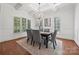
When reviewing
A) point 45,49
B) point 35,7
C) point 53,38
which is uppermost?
point 35,7

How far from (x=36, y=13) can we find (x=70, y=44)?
82 centimetres

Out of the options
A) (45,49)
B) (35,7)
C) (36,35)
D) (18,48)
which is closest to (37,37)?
(36,35)

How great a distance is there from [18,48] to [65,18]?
3.28 ft

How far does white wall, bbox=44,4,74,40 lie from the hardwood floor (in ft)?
0.41

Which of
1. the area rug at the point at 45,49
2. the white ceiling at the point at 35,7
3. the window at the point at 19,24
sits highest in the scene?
the white ceiling at the point at 35,7

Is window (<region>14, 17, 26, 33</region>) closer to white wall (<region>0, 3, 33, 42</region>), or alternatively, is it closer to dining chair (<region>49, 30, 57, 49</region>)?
white wall (<region>0, 3, 33, 42</region>)

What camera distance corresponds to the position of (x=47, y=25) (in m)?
1.88

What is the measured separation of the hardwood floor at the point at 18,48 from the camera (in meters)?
1.85

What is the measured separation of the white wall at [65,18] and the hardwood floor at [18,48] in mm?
125

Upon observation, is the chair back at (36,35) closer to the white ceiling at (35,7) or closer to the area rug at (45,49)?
the area rug at (45,49)

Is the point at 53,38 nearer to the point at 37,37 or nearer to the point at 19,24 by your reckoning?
the point at 37,37

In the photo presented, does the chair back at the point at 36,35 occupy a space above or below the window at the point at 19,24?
below

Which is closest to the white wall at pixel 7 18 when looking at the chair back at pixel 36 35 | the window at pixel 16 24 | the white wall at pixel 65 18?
the window at pixel 16 24

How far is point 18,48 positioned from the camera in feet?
6.23
